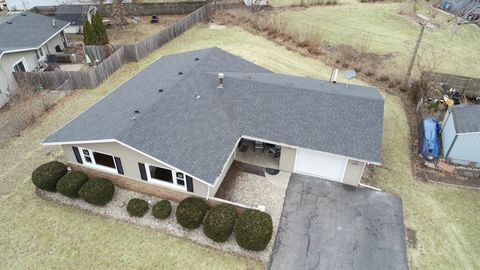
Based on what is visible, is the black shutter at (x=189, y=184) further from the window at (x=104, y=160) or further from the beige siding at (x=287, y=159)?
the beige siding at (x=287, y=159)

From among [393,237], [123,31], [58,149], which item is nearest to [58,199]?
[58,149]

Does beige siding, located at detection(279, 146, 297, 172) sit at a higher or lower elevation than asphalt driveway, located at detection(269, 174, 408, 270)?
higher

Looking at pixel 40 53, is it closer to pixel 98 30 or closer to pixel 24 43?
pixel 24 43

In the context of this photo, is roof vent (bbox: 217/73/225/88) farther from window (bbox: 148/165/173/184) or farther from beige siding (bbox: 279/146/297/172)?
window (bbox: 148/165/173/184)

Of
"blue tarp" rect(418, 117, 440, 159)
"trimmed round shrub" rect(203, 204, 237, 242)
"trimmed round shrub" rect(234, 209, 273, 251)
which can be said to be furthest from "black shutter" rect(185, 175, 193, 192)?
"blue tarp" rect(418, 117, 440, 159)

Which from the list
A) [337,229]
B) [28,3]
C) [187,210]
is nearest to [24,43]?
[28,3]

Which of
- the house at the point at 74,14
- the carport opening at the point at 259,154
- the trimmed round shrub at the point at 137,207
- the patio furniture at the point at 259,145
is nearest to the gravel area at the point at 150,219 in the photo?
the trimmed round shrub at the point at 137,207

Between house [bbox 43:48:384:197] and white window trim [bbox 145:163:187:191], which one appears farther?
white window trim [bbox 145:163:187:191]
